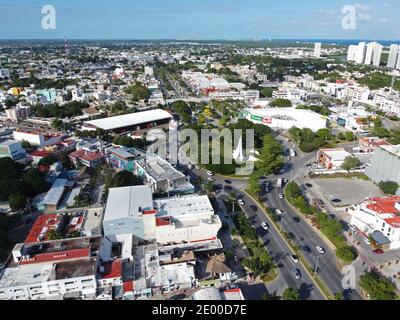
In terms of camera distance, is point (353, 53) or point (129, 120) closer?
point (129, 120)

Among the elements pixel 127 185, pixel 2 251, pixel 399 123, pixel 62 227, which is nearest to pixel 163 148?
pixel 127 185

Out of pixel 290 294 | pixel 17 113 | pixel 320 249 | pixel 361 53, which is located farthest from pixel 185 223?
pixel 361 53

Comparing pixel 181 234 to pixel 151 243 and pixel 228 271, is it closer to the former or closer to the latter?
pixel 151 243

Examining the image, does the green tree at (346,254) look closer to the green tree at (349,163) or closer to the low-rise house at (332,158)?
the green tree at (349,163)

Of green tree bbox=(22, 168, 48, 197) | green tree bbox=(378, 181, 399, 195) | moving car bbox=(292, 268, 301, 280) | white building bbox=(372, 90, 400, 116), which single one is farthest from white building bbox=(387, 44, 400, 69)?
green tree bbox=(22, 168, 48, 197)

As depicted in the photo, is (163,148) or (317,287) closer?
(317,287)

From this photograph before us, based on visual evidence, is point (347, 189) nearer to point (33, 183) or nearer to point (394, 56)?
point (33, 183)

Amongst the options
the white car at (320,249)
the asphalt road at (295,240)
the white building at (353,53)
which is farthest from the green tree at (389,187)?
the white building at (353,53)
